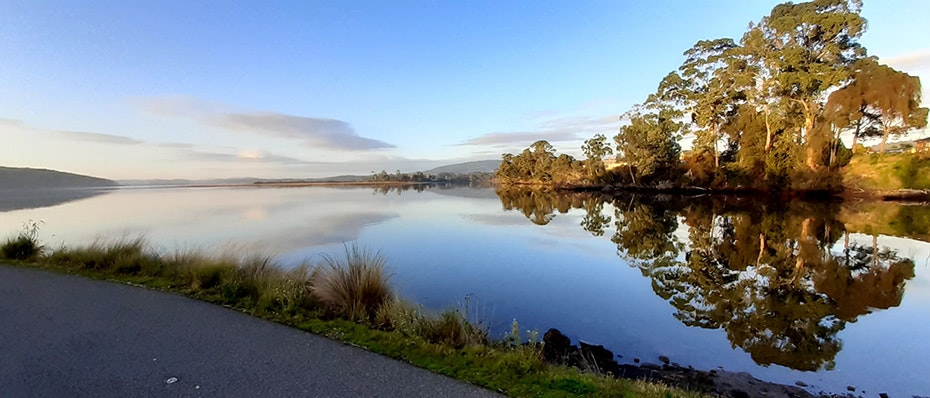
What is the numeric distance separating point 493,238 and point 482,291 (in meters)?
7.48

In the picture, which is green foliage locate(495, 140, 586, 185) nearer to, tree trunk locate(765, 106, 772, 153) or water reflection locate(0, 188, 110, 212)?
tree trunk locate(765, 106, 772, 153)

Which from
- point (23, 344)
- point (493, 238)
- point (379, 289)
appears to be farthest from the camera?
point (493, 238)

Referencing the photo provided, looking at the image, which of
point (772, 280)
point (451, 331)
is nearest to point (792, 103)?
point (772, 280)

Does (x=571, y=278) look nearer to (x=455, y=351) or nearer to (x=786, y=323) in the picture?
(x=786, y=323)

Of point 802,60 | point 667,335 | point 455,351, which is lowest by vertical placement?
point 667,335

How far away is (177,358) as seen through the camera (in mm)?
3873

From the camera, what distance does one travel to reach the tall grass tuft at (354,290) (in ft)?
18.8

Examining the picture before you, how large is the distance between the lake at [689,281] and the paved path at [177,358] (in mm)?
2826

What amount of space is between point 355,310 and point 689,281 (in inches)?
313

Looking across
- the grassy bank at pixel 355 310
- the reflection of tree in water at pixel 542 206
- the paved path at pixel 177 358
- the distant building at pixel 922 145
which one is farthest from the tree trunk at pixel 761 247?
the distant building at pixel 922 145

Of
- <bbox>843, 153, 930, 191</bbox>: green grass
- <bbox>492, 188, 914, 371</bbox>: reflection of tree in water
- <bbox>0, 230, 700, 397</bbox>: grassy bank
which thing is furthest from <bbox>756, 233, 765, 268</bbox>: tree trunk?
<bbox>843, 153, 930, 191</bbox>: green grass

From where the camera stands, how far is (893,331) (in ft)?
21.9

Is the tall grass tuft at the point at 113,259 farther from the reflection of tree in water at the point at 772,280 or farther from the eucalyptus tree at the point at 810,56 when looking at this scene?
the eucalyptus tree at the point at 810,56

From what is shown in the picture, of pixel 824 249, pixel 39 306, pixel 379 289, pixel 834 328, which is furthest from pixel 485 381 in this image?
pixel 824 249
